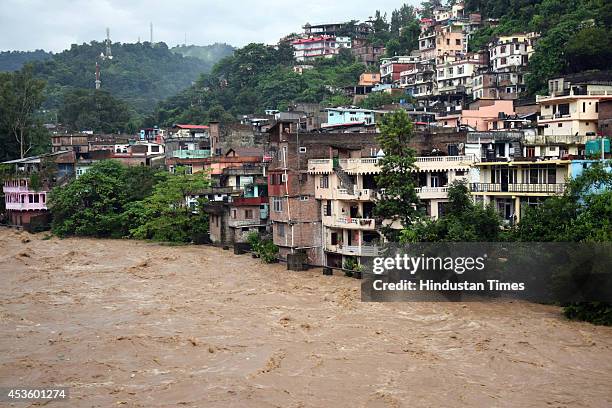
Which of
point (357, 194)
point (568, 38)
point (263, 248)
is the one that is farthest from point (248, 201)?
point (568, 38)

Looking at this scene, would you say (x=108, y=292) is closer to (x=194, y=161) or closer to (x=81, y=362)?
(x=81, y=362)

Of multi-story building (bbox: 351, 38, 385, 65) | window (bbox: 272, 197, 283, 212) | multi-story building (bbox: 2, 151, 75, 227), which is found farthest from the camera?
multi-story building (bbox: 351, 38, 385, 65)

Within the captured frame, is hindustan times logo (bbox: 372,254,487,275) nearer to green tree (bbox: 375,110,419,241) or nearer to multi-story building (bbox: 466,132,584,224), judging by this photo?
green tree (bbox: 375,110,419,241)

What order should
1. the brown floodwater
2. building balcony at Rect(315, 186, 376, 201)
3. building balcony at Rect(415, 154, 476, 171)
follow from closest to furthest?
the brown floodwater, building balcony at Rect(415, 154, 476, 171), building balcony at Rect(315, 186, 376, 201)

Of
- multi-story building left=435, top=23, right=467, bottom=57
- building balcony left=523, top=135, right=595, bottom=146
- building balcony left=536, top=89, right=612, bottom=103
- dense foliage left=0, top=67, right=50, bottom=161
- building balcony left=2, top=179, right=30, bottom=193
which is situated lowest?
building balcony left=2, top=179, right=30, bottom=193

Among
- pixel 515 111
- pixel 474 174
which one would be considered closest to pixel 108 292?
pixel 474 174

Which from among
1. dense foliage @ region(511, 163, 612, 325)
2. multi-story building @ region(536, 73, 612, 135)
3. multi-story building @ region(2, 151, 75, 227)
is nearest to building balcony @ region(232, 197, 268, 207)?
multi-story building @ region(536, 73, 612, 135)

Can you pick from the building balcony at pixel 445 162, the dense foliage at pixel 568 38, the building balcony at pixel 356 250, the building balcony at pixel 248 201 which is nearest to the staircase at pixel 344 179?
the building balcony at pixel 356 250

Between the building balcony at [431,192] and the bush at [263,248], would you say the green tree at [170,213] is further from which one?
the building balcony at [431,192]
